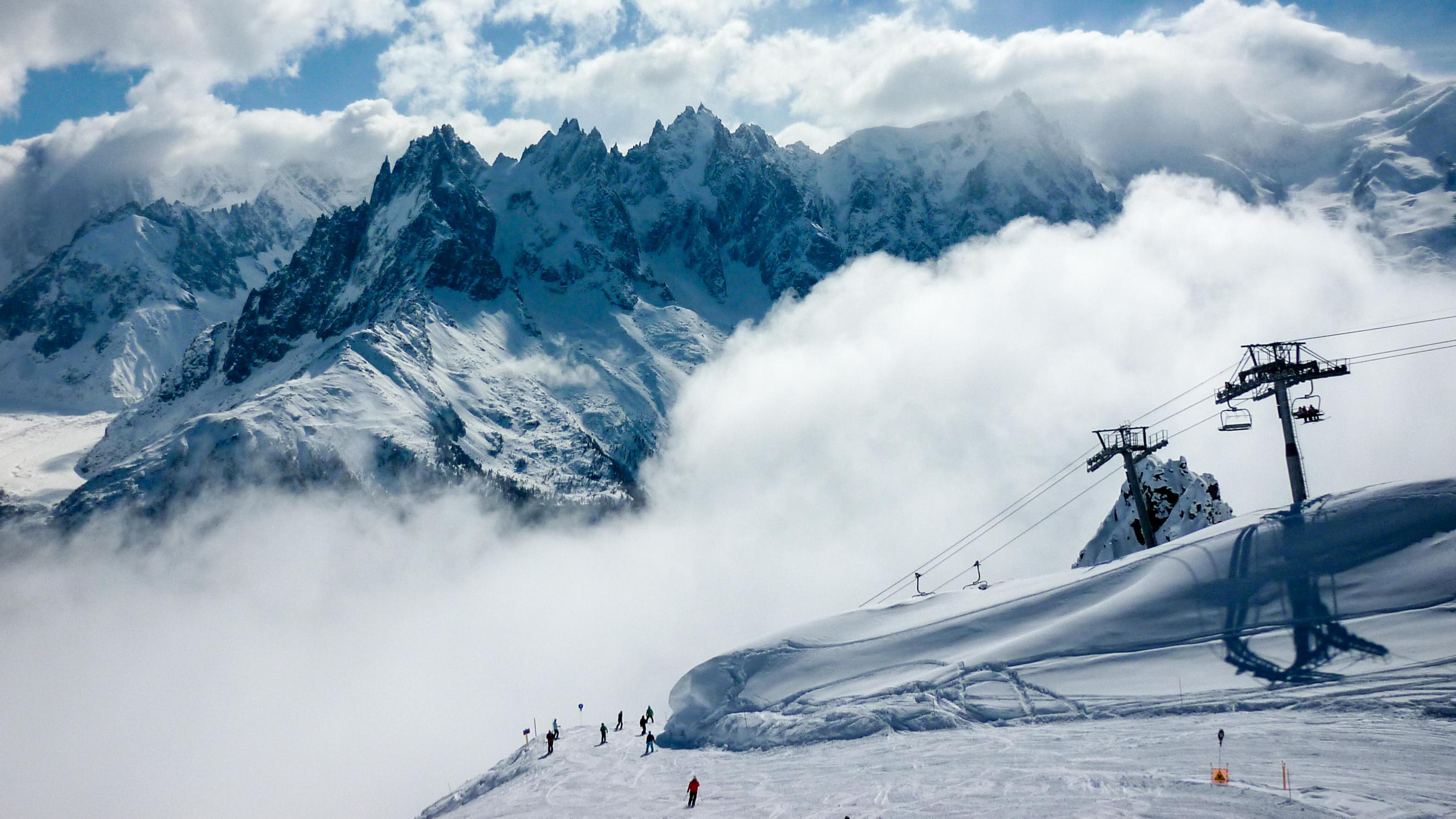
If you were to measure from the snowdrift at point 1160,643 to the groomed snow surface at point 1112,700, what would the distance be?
11cm

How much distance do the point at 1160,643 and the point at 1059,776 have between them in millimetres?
13108

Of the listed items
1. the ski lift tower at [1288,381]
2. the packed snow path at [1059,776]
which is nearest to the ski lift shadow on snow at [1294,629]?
the packed snow path at [1059,776]

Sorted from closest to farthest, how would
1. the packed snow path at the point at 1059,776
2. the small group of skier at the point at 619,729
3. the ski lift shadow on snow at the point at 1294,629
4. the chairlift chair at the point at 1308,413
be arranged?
1. the packed snow path at the point at 1059,776
2. the ski lift shadow on snow at the point at 1294,629
3. the chairlift chair at the point at 1308,413
4. the small group of skier at the point at 619,729

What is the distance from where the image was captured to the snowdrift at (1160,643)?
3956cm

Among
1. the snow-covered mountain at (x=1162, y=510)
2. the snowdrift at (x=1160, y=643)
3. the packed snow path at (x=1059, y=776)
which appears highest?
the snow-covered mountain at (x=1162, y=510)

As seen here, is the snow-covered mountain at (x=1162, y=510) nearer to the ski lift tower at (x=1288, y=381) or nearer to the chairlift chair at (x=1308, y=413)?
the chairlift chair at (x=1308, y=413)

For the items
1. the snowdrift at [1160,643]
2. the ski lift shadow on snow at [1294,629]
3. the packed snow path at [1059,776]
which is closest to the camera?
the packed snow path at [1059,776]

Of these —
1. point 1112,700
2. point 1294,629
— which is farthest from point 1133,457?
point 1112,700

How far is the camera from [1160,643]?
4469 cm

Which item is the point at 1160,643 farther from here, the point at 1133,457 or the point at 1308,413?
the point at 1133,457

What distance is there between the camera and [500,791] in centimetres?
4978

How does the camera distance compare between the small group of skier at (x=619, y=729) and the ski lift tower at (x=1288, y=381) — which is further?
the small group of skier at (x=619, y=729)

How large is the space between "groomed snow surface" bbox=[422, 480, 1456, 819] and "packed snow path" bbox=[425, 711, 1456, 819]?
121 millimetres

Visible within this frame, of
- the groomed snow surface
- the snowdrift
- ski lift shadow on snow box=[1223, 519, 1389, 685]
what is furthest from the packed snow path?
ski lift shadow on snow box=[1223, 519, 1389, 685]
